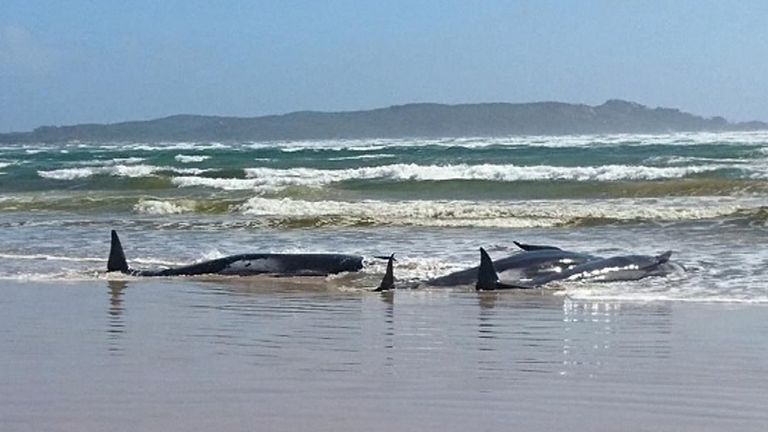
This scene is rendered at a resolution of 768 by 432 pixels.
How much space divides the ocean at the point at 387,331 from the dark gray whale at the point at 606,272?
0.26 metres

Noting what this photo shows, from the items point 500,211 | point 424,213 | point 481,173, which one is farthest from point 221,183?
point 500,211

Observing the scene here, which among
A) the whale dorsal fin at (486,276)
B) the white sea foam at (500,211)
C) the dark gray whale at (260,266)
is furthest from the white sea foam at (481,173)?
the whale dorsal fin at (486,276)

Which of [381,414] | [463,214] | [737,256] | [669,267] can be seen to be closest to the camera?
[381,414]

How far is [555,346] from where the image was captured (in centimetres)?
708

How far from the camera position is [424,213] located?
2166 centimetres

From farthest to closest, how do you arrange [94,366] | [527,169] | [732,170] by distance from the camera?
[527,169]
[732,170]
[94,366]

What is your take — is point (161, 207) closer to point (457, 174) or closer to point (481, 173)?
point (481, 173)

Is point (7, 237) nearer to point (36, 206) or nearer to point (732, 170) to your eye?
point (36, 206)

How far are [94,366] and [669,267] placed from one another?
267 inches

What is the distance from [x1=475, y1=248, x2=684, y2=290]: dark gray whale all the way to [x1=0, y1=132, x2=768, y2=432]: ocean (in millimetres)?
261

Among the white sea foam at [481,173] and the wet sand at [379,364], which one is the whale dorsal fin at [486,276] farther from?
the white sea foam at [481,173]

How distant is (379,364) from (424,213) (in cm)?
1533

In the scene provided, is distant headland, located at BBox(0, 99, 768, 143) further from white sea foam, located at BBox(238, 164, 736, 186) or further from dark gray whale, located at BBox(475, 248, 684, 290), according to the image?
dark gray whale, located at BBox(475, 248, 684, 290)

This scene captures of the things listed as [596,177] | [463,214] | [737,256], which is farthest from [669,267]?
[596,177]
